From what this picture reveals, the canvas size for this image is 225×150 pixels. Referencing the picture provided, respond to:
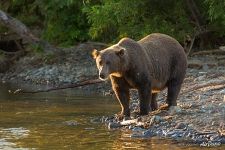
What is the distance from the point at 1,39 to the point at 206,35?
31.4ft

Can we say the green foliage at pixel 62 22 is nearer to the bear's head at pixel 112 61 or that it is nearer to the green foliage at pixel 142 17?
the green foliage at pixel 142 17

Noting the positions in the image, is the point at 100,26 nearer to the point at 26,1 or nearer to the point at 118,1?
the point at 118,1

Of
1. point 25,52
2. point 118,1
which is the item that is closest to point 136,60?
point 118,1

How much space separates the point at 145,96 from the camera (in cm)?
1288

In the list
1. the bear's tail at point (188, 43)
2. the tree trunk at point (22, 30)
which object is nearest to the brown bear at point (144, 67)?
the bear's tail at point (188, 43)

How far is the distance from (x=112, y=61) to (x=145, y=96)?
1.03 meters

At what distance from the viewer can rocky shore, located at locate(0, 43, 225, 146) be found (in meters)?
11.4

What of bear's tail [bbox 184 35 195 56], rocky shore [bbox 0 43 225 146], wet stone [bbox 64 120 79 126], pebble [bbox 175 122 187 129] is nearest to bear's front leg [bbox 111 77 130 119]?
rocky shore [bbox 0 43 225 146]

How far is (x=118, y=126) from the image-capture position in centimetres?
1265

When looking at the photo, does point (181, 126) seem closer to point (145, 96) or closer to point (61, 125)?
point (145, 96)

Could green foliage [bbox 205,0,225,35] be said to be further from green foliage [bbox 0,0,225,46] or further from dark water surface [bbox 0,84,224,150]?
dark water surface [bbox 0,84,224,150]

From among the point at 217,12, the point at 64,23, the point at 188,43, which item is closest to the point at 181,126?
the point at 217,12

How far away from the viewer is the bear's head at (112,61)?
1226cm

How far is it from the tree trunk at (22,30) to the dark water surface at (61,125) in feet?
24.8
